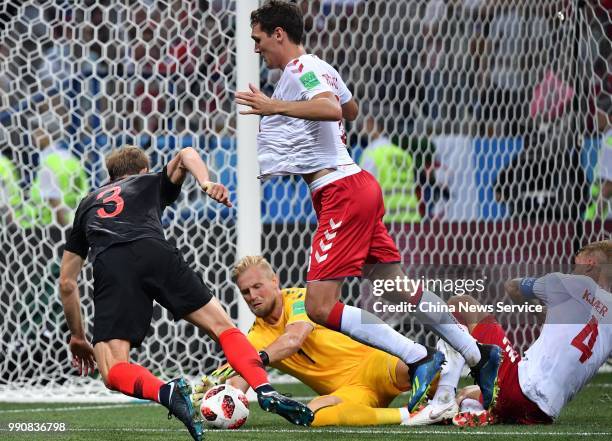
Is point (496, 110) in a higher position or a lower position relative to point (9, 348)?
higher

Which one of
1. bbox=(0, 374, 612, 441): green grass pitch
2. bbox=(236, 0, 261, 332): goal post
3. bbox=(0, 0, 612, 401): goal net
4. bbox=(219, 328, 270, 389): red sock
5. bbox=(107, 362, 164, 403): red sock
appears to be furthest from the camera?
bbox=(0, 0, 612, 401): goal net

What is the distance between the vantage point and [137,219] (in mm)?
4332

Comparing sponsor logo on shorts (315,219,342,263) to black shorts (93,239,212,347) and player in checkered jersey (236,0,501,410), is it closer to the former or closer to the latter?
player in checkered jersey (236,0,501,410)

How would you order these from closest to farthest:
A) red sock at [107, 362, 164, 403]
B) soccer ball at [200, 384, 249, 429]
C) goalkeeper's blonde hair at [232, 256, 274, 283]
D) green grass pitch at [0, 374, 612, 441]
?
red sock at [107, 362, 164, 403] → green grass pitch at [0, 374, 612, 441] → soccer ball at [200, 384, 249, 429] → goalkeeper's blonde hair at [232, 256, 274, 283]

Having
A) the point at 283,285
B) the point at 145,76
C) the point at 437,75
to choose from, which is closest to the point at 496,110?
the point at 437,75

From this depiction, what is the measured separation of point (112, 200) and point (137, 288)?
37cm

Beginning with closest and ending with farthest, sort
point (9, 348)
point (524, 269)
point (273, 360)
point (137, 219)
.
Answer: point (137, 219), point (273, 360), point (9, 348), point (524, 269)

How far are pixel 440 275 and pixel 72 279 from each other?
3.42 m

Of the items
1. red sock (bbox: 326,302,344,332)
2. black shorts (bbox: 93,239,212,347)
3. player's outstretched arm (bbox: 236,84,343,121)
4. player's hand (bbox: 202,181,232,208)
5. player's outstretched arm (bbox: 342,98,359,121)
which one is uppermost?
player's outstretched arm (bbox: 236,84,343,121)

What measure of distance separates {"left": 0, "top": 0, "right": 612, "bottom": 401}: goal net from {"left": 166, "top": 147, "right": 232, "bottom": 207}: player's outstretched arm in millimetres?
2281

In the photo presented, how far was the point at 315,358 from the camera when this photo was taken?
5.34 meters

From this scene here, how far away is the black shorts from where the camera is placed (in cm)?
417

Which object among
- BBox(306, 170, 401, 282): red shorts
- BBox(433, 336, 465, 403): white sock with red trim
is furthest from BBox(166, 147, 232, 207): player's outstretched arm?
BBox(433, 336, 465, 403): white sock with red trim

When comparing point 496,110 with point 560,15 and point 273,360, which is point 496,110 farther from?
point 273,360
